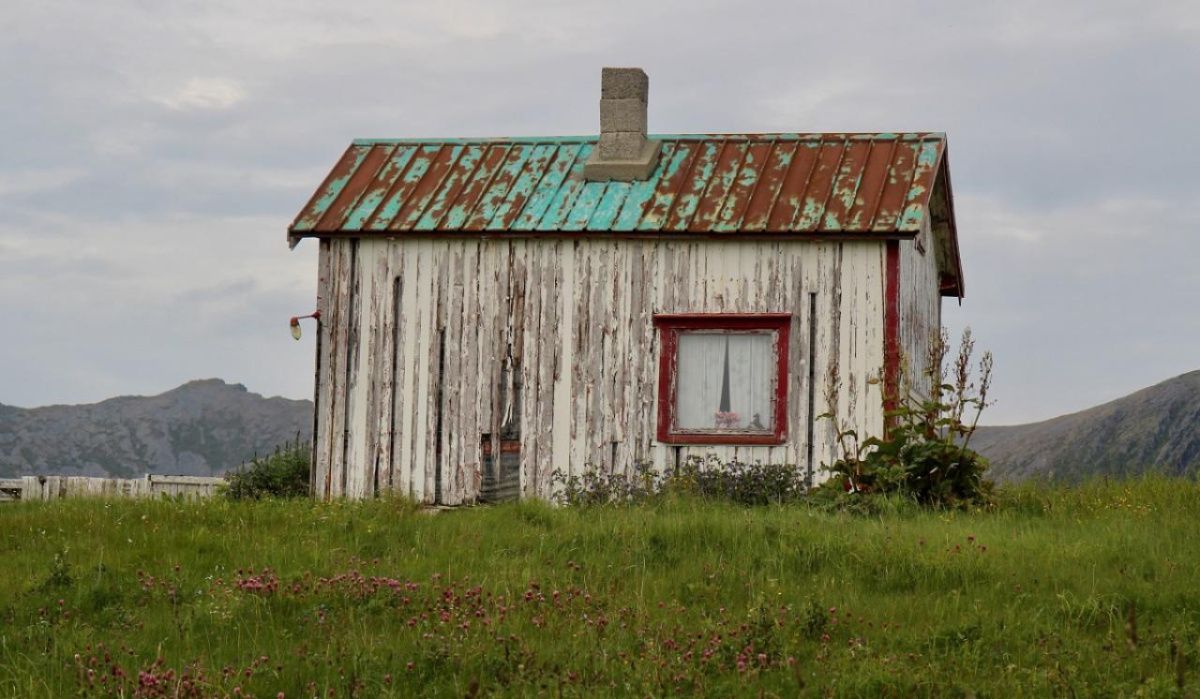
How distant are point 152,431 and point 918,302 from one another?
146m

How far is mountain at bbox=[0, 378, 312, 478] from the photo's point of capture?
140m

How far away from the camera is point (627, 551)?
11.7 metres

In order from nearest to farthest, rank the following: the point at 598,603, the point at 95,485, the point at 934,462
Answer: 1. the point at 598,603
2. the point at 934,462
3. the point at 95,485

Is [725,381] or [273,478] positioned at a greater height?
[725,381]

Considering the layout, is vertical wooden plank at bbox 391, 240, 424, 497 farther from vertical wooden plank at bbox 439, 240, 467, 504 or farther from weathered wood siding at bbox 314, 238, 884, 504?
vertical wooden plank at bbox 439, 240, 467, 504

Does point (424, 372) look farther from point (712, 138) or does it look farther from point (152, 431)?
point (152, 431)

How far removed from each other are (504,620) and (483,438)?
9552 mm

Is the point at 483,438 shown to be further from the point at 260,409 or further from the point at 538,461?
the point at 260,409

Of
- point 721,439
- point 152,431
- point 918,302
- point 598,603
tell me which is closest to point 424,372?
point 721,439

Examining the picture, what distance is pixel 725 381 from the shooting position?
18156 millimetres

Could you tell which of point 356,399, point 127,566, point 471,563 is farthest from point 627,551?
point 356,399

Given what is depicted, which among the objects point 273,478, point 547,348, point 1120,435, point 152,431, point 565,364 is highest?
point 152,431

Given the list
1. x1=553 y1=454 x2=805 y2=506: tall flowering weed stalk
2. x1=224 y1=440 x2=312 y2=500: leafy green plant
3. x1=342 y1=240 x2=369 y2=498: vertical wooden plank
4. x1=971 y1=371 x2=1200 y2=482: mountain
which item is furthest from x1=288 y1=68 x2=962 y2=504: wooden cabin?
x1=971 y1=371 x2=1200 y2=482: mountain

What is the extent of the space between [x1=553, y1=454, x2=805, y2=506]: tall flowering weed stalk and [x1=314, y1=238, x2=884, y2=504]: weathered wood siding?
27cm
